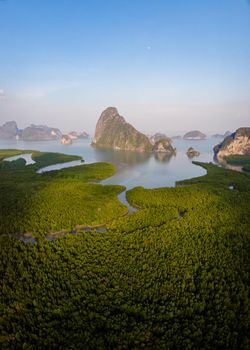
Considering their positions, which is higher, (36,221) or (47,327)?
(36,221)

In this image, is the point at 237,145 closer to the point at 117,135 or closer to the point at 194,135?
the point at 117,135

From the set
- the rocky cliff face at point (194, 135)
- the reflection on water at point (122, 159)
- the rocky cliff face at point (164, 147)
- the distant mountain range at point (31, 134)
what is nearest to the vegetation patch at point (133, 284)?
the reflection on water at point (122, 159)

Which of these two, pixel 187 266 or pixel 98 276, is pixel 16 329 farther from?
pixel 187 266

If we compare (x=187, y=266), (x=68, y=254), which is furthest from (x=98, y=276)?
(x=187, y=266)

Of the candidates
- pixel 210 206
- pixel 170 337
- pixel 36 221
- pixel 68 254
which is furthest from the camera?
pixel 210 206

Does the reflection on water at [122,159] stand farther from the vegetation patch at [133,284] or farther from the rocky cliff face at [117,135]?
the vegetation patch at [133,284]

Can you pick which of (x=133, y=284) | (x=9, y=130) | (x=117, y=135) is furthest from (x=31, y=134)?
(x=133, y=284)

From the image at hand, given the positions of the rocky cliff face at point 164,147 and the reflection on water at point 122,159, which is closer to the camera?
the reflection on water at point 122,159
